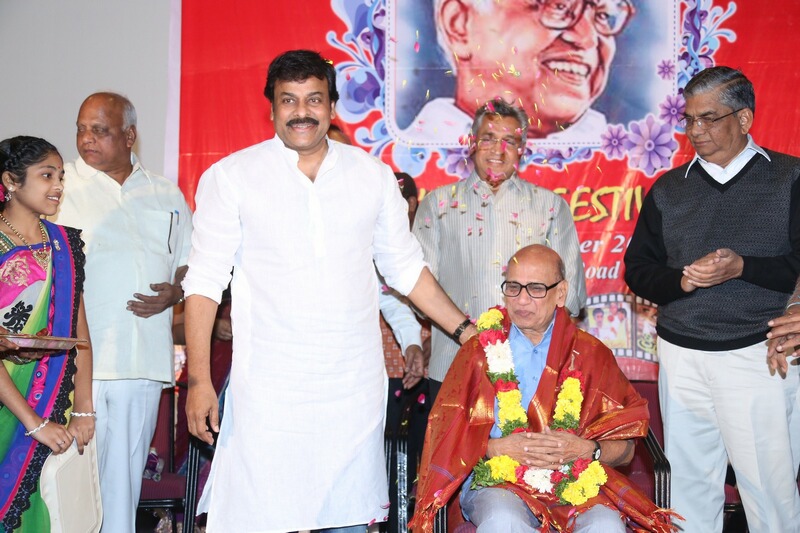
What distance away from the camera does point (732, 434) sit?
12.8ft

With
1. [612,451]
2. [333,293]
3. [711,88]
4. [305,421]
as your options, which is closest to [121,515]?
[305,421]

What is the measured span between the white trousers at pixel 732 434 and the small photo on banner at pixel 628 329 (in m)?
1.22

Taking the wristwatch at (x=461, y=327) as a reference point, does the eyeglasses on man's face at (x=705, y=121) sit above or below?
above

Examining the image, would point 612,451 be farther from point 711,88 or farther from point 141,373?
point 141,373

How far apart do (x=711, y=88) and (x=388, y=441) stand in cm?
212

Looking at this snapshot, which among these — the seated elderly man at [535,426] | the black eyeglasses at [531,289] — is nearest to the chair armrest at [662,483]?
the seated elderly man at [535,426]

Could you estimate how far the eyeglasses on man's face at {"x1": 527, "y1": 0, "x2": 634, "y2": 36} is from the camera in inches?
208

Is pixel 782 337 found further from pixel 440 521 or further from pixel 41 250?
pixel 41 250

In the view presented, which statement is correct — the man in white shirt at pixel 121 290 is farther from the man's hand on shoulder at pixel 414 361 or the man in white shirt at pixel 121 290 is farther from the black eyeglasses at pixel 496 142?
the black eyeglasses at pixel 496 142

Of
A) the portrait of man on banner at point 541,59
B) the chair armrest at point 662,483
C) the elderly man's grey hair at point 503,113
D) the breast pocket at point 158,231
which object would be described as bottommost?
the chair armrest at point 662,483

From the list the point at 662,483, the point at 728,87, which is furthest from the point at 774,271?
the point at 662,483

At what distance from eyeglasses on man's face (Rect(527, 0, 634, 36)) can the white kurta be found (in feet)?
8.66

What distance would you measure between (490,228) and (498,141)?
419 mm

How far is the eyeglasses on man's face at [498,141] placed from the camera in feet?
14.0
